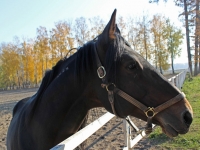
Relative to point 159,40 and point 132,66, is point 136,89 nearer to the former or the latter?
point 132,66

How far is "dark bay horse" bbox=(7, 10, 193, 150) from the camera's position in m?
1.61

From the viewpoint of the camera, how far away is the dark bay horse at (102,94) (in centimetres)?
161

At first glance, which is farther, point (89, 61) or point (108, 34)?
point (89, 61)

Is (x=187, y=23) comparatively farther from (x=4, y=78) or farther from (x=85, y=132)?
(x=4, y=78)

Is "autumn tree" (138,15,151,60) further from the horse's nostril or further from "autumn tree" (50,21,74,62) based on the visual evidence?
the horse's nostril

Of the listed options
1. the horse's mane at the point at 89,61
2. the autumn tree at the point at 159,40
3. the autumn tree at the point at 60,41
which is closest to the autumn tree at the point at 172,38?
the autumn tree at the point at 159,40

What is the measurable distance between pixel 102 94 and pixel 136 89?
0.32 m

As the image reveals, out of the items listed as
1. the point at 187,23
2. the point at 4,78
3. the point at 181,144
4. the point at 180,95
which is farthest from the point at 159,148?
the point at 4,78

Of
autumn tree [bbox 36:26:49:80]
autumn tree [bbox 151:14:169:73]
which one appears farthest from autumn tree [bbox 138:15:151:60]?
autumn tree [bbox 36:26:49:80]

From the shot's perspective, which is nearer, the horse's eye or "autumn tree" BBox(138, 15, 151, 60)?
the horse's eye

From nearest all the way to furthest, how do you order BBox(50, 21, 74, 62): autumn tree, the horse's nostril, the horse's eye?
the horse's nostril
the horse's eye
BBox(50, 21, 74, 62): autumn tree

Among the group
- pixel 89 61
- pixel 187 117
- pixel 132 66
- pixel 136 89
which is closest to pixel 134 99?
pixel 136 89

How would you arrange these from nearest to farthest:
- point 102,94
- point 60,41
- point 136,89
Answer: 1. point 136,89
2. point 102,94
3. point 60,41

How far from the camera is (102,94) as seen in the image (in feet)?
5.74
